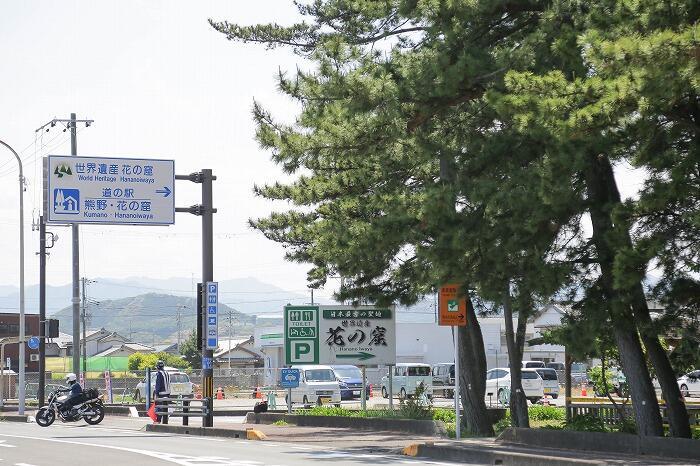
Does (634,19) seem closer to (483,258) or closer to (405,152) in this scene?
(483,258)

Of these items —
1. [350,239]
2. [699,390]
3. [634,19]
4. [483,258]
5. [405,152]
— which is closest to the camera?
[634,19]

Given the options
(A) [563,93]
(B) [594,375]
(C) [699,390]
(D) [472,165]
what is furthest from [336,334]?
(C) [699,390]

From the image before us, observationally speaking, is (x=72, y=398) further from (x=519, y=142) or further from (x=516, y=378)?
(x=519, y=142)

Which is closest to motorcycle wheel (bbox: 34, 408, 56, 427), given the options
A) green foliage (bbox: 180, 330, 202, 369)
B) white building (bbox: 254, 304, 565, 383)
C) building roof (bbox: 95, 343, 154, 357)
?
white building (bbox: 254, 304, 565, 383)

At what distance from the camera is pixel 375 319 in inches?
1139

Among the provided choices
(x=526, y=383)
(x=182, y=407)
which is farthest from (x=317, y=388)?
(x=182, y=407)

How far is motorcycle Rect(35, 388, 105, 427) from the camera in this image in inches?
1206

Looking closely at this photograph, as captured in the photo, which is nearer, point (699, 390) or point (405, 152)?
point (405, 152)

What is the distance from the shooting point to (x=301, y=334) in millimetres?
28609

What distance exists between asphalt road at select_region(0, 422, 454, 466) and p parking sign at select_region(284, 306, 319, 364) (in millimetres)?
4665

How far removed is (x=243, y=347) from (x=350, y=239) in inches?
4627

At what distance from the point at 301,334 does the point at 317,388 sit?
15.6 m

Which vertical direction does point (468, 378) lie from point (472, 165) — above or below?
below

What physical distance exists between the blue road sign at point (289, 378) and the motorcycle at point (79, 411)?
567 centimetres
